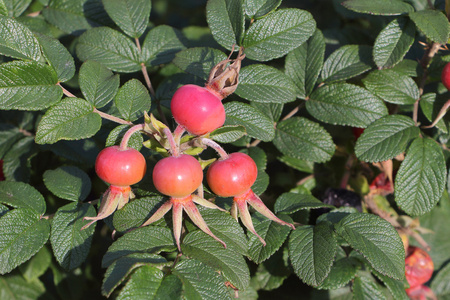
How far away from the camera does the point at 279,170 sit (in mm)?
2371

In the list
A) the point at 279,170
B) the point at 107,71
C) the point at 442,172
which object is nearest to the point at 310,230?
the point at 442,172

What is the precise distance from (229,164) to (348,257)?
2.56 ft

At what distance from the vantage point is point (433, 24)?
1.72 m

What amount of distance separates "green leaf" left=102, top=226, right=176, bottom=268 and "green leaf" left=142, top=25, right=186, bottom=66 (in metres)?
0.82

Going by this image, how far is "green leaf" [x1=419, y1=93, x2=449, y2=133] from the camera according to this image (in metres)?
1.84

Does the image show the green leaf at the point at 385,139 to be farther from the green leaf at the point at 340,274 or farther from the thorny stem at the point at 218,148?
the thorny stem at the point at 218,148

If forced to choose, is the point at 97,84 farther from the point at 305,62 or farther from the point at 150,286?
the point at 305,62

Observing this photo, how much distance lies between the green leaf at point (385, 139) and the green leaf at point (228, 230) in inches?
24.8

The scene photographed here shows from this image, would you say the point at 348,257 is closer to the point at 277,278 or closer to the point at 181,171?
the point at 277,278

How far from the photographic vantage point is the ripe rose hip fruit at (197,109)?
1215 mm

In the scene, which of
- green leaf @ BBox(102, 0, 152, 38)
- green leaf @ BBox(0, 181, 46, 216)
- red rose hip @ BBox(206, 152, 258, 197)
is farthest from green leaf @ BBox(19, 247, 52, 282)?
red rose hip @ BBox(206, 152, 258, 197)

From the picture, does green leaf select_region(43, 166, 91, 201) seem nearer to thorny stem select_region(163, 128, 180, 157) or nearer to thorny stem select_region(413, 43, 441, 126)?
thorny stem select_region(163, 128, 180, 157)

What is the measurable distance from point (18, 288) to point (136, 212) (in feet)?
3.92

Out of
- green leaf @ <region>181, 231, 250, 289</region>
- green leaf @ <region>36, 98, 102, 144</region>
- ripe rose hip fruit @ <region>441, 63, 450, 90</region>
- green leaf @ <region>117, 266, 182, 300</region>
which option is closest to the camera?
green leaf @ <region>117, 266, 182, 300</region>
